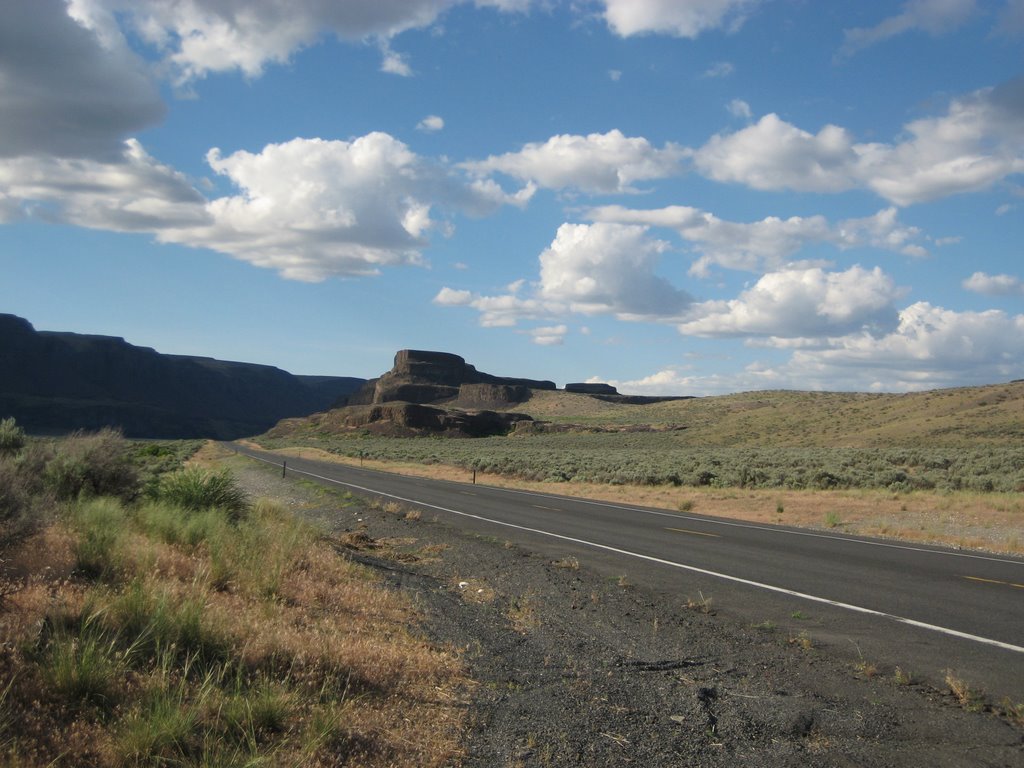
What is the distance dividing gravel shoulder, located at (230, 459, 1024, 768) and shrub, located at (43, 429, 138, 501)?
24.3ft

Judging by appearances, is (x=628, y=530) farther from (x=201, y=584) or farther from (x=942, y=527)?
(x=201, y=584)

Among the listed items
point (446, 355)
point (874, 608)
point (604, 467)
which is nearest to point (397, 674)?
point (874, 608)

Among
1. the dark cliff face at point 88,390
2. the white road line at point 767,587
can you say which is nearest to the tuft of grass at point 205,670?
the white road line at point 767,587

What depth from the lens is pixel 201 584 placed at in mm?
7613

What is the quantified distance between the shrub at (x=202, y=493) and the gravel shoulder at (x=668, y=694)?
4.55 m

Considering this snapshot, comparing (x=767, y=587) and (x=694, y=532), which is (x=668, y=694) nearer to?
(x=767, y=587)

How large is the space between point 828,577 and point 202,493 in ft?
32.6

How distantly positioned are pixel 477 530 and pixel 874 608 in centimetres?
1019

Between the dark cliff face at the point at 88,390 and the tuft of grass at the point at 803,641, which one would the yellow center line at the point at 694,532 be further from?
the dark cliff face at the point at 88,390

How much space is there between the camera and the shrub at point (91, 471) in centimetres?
1415

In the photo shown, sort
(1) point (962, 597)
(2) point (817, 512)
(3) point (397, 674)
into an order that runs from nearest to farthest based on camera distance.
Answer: (3) point (397, 674) → (1) point (962, 597) → (2) point (817, 512)

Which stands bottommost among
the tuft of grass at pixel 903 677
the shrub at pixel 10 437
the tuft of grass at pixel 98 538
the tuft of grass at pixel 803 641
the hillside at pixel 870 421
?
the tuft of grass at pixel 803 641

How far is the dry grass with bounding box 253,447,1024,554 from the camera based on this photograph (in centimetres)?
1884

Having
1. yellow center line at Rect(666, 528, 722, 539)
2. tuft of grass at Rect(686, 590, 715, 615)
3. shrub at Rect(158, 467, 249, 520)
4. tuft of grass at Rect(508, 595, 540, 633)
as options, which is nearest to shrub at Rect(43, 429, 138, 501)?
shrub at Rect(158, 467, 249, 520)
